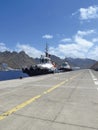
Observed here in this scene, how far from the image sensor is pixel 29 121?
21.3 feet

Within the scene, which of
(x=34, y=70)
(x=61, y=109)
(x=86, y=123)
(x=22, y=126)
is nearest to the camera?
(x=22, y=126)

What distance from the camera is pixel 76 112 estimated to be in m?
7.82

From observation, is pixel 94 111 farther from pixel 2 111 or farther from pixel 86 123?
pixel 2 111

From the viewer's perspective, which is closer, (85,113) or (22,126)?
(22,126)

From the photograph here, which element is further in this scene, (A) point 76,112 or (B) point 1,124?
(A) point 76,112

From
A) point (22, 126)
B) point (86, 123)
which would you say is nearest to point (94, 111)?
point (86, 123)

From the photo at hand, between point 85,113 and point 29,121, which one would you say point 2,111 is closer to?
point 29,121

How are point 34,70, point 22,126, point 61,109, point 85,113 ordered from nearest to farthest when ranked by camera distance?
point 22,126, point 85,113, point 61,109, point 34,70

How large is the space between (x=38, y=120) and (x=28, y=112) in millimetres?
1174

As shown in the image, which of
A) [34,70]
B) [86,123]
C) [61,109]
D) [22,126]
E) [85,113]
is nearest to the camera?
[22,126]

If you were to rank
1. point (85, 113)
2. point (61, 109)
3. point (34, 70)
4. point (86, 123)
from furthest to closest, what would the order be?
point (34, 70) < point (61, 109) < point (85, 113) < point (86, 123)

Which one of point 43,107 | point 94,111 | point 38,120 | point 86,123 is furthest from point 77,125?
point 43,107

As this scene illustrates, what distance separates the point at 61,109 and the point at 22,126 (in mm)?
2643

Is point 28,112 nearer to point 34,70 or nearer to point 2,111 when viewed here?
point 2,111
